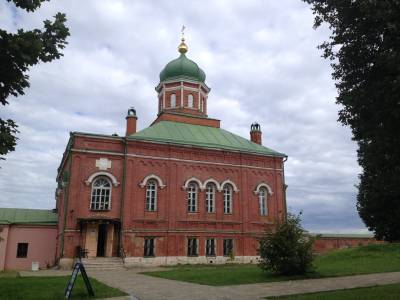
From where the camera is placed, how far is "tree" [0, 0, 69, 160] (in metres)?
7.52

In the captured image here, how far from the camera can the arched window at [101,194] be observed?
27.0m

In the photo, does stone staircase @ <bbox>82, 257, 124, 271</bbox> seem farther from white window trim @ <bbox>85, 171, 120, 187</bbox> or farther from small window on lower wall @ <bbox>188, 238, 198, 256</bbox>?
small window on lower wall @ <bbox>188, 238, 198, 256</bbox>

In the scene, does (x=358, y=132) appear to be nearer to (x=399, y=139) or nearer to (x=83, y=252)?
(x=399, y=139)

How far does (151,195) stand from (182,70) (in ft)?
44.1

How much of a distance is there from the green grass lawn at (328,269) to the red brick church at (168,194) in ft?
15.3

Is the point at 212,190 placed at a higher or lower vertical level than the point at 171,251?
higher

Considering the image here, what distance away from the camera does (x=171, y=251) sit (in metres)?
27.9

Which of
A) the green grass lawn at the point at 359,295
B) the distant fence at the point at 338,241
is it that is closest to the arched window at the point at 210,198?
the distant fence at the point at 338,241

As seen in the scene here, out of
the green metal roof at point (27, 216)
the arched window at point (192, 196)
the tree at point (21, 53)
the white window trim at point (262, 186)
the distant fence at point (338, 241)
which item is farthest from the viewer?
the distant fence at point (338, 241)

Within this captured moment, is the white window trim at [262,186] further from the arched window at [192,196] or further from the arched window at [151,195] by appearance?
the arched window at [151,195]

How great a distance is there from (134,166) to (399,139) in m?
20.4

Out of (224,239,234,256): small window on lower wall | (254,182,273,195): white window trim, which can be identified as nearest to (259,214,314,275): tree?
(224,239,234,256): small window on lower wall

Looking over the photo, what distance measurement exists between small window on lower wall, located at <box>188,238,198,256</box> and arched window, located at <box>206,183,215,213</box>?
2535mm

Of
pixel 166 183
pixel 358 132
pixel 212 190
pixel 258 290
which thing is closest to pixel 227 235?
pixel 212 190
